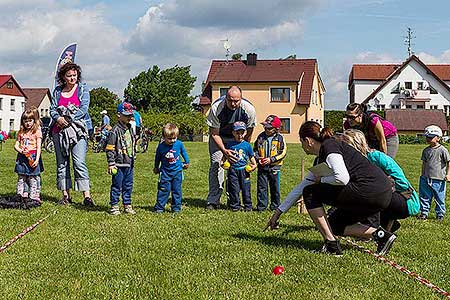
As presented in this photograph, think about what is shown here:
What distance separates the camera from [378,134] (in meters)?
7.55

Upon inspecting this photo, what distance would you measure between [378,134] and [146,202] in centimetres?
410

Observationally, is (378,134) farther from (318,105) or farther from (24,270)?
(318,105)

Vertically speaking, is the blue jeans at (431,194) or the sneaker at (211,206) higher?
the blue jeans at (431,194)

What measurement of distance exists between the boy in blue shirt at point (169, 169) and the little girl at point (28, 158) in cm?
183

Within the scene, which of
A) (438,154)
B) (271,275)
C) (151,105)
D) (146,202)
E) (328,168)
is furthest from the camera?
(151,105)

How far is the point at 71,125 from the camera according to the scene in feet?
29.6

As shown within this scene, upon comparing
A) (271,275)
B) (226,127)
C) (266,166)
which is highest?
(226,127)

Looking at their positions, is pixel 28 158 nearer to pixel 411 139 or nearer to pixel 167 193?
pixel 167 193

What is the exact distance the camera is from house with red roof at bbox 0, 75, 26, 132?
2635 inches

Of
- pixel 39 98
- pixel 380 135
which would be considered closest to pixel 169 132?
pixel 380 135

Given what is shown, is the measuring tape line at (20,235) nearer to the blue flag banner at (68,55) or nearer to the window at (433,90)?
the blue flag banner at (68,55)

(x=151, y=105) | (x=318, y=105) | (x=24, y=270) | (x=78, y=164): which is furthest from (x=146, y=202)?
(x=151, y=105)

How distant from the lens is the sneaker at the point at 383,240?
5969mm

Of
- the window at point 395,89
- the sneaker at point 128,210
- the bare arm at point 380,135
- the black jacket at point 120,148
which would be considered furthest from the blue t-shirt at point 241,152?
the window at point 395,89
